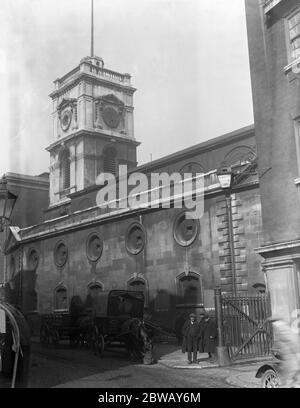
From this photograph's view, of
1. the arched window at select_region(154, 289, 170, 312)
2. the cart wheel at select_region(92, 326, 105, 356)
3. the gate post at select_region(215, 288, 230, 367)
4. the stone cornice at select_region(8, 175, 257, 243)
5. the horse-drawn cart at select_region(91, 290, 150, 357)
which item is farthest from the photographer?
the stone cornice at select_region(8, 175, 257, 243)

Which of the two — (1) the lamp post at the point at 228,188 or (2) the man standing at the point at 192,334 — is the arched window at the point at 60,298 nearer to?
(1) the lamp post at the point at 228,188

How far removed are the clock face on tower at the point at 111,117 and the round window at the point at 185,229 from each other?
25.7m

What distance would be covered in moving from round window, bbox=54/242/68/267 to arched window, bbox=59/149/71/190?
608 inches

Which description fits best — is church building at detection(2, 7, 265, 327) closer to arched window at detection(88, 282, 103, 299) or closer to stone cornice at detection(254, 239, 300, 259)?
arched window at detection(88, 282, 103, 299)

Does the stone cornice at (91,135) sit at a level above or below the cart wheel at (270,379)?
above

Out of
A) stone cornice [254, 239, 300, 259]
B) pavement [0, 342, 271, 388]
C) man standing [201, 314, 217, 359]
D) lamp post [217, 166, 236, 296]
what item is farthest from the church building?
stone cornice [254, 239, 300, 259]

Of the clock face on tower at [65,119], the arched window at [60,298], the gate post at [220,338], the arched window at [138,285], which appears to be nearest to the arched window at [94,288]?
the arched window at [138,285]

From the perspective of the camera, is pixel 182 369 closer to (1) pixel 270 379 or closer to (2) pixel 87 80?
(1) pixel 270 379

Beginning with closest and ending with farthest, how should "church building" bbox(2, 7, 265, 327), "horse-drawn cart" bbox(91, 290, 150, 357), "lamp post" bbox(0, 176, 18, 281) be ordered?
"lamp post" bbox(0, 176, 18, 281) < "horse-drawn cart" bbox(91, 290, 150, 357) < "church building" bbox(2, 7, 265, 327)

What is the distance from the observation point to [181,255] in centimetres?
2452

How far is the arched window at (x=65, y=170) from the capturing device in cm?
4816

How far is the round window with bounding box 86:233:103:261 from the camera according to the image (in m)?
29.8
